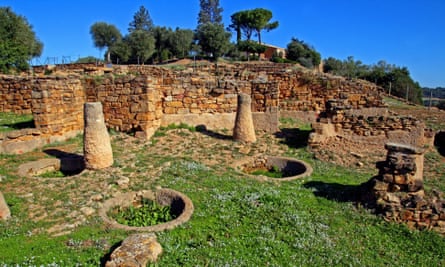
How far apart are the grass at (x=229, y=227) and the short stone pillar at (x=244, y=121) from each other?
10.2 ft

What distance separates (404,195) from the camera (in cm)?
652

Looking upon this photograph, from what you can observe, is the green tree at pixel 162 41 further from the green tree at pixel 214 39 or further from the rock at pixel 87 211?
the rock at pixel 87 211

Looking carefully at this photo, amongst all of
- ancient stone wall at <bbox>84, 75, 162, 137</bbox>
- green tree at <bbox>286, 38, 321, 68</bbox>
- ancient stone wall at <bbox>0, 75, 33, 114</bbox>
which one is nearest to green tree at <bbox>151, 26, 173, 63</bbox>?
green tree at <bbox>286, 38, 321, 68</bbox>

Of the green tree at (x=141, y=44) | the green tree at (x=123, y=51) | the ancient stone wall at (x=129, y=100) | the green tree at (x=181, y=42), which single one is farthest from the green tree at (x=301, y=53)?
the ancient stone wall at (x=129, y=100)

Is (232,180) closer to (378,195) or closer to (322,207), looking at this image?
(322,207)

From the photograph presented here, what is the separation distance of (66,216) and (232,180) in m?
3.97

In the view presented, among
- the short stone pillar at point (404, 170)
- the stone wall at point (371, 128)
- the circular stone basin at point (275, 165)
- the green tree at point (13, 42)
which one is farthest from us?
the green tree at point (13, 42)

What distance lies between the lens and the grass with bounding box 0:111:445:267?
4762 mm

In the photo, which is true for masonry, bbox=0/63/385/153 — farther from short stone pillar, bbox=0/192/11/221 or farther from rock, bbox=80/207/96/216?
rock, bbox=80/207/96/216

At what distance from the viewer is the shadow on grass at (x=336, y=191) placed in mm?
7270

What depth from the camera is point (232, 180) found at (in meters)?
7.98

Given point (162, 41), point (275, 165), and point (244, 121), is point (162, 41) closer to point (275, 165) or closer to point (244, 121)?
point (244, 121)

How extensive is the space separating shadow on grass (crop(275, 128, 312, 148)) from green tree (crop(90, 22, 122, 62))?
152 ft

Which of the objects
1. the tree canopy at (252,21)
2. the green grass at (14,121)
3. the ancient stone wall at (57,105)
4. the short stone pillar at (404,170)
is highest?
the tree canopy at (252,21)
